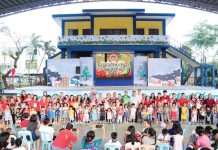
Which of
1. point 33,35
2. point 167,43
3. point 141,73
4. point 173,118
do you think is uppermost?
point 33,35

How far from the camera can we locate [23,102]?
1511 cm

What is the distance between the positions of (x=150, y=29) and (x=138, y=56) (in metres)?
4.09

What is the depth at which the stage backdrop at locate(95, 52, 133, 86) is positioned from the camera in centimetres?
3288

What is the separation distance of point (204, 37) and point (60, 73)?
137 ft

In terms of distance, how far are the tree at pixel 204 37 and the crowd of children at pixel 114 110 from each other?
50.7 meters

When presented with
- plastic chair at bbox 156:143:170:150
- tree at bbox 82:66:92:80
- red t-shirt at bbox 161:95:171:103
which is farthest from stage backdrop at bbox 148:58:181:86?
plastic chair at bbox 156:143:170:150

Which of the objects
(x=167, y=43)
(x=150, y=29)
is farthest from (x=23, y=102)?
(x=150, y=29)

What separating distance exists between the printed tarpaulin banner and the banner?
787mm

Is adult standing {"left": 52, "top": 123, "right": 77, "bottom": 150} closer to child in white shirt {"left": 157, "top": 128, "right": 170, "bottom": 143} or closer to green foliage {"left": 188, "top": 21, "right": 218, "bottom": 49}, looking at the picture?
child in white shirt {"left": 157, "top": 128, "right": 170, "bottom": 143}

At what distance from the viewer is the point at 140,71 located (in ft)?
107

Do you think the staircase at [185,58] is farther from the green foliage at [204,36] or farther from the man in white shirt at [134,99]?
the green foliage at [204,36]

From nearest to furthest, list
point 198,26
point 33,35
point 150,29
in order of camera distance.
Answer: point 150,29 → point 198,26 → point 33,35

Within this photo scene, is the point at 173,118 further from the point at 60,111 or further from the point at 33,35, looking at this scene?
the point at 33,35

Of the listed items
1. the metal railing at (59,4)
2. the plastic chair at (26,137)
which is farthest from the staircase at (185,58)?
the plastic chair at (26,137)
